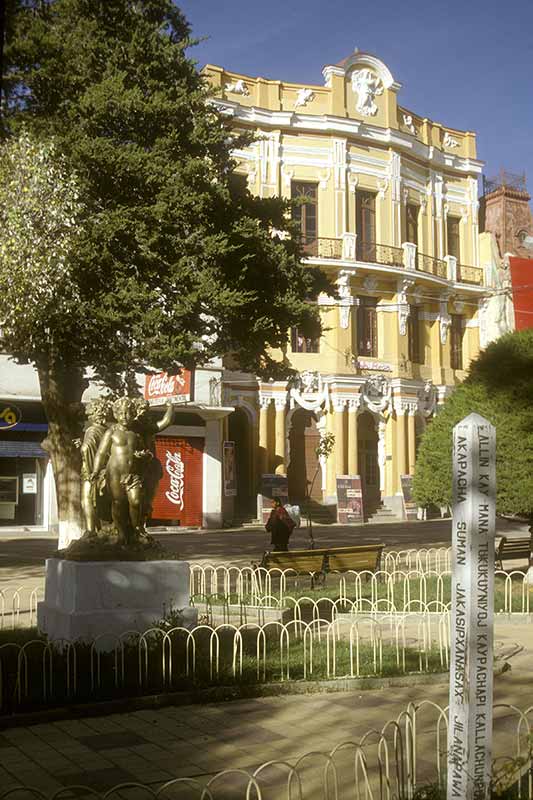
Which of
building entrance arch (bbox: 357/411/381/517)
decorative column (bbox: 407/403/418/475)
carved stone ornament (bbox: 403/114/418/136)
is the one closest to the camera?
building entrance arch (bbox: 357/411/381/517)

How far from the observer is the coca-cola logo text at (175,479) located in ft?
100

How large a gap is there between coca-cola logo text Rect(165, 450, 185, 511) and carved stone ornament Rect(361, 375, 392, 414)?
367 inches

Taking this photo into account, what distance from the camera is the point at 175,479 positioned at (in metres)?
30.6

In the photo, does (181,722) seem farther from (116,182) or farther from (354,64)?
(354,64)

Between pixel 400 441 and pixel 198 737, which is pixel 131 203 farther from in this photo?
pixel 400 441

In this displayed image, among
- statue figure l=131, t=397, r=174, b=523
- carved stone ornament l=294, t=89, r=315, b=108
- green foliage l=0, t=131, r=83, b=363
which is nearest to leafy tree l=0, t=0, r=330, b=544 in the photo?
green foliage l=0, t=131, r=83, b=363

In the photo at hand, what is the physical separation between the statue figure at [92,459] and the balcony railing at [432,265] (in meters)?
30.5

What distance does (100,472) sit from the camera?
9500 millimetres

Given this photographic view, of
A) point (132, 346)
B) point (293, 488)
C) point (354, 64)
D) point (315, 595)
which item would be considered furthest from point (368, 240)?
point (315, 595)

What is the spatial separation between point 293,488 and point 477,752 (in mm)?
31652

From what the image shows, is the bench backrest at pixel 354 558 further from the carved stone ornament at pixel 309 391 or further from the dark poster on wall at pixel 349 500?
the carved stone ornament at pixel 309 391

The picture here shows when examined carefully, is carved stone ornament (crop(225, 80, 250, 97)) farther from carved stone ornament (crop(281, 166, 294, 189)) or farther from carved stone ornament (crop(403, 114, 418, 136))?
carved stone ornament (crop(403, 114, 418, 136))

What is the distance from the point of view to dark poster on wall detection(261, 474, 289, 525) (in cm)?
3266

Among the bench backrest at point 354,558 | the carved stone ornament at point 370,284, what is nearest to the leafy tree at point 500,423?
the bench backrest at point 354,558
